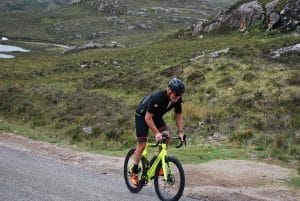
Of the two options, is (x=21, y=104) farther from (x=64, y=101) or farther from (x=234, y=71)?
(x=234, y=71)

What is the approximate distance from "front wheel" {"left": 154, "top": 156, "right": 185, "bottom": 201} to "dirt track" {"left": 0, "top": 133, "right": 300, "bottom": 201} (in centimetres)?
96

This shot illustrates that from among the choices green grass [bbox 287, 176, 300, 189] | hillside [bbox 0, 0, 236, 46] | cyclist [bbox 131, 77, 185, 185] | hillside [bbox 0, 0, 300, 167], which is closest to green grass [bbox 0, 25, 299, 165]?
hillside [bbox 0, 0, 300, 167]

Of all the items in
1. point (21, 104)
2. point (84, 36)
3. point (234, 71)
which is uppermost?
point (234, 71)

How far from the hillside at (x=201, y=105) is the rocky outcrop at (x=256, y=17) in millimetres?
2287

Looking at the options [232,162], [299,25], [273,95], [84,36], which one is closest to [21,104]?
[273,95]

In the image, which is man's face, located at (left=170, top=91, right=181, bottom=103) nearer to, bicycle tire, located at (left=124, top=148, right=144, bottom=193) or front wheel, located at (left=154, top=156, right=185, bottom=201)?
front wheel, located at (left=154, top=156, right=185, bottom=201)

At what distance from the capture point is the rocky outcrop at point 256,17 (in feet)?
156

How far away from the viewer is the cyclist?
34.2ft

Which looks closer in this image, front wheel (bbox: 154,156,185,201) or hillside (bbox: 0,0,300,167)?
front wheel (bbox: 154,156,185,201)

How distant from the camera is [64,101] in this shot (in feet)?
105

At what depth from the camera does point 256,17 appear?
180 feet

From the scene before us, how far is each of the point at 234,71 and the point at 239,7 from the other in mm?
29691

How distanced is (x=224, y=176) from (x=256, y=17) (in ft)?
143

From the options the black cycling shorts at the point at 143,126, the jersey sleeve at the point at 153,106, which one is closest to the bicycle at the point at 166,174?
the black cycling shorts at the point at 143,126
